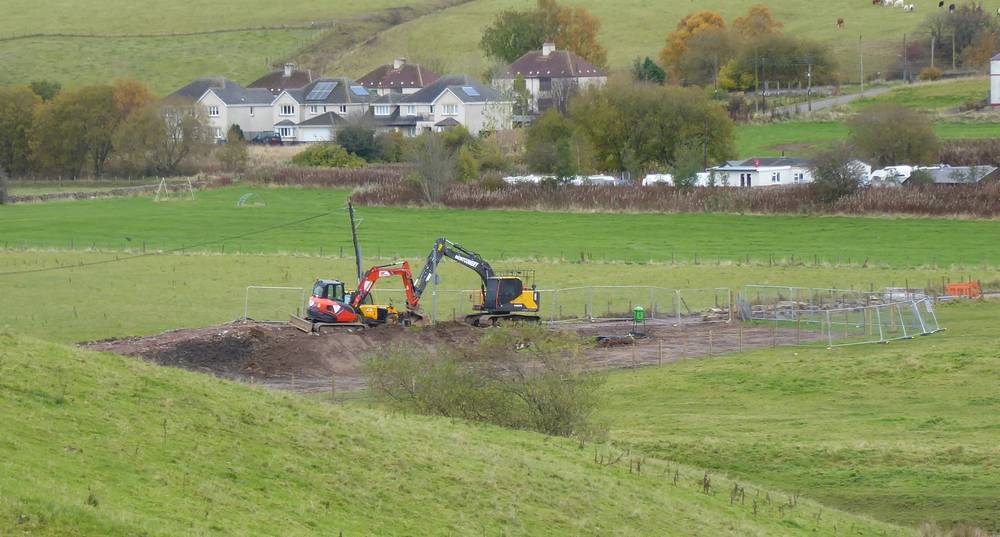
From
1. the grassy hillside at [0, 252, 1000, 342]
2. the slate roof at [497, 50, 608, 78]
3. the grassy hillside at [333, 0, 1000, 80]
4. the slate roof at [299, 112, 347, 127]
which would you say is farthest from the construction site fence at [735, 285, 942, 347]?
the grassy hillside at [333, 0, 1000, 80]

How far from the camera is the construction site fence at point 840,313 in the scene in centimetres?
5022

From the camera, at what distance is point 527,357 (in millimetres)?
41094

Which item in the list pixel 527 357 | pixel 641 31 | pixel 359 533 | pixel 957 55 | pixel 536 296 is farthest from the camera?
pixel 641 31

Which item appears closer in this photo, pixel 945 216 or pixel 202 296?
pixel 202 296

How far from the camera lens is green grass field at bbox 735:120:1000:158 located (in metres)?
112

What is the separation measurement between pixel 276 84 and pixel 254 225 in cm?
8164

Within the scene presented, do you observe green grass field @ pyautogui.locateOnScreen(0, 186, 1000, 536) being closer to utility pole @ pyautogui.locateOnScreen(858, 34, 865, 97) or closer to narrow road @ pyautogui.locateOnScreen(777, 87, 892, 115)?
narrow road @ pyautogui.locateOnScreen(777, 87, 892, 115)

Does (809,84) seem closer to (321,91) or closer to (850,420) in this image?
(321,91)

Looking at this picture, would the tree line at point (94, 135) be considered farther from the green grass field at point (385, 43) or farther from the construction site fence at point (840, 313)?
the construction site fence at point (840, 313)

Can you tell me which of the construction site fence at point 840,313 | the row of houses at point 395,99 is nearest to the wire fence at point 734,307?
the construction site fence at point 840,313

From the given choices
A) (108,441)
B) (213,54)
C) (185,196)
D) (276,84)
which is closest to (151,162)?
(185,196)

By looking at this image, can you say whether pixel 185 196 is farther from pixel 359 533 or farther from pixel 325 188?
pixel 359 533

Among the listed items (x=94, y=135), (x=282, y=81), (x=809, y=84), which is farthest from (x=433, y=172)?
(x=282, y=81)

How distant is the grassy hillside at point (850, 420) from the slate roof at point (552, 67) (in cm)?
9858
